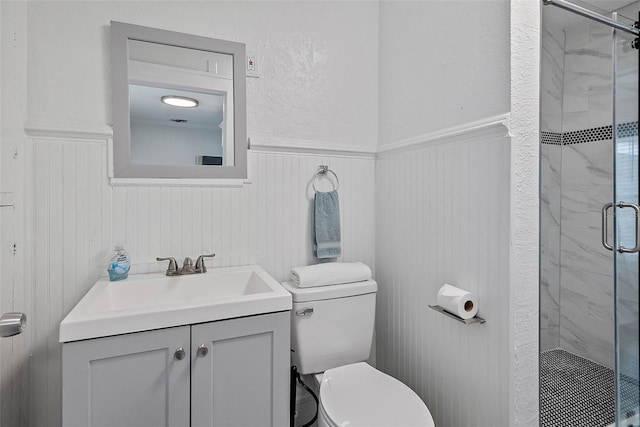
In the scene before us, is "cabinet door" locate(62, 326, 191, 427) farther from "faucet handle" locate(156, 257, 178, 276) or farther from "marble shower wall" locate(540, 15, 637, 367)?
→ "marble shower wall" locate(540, 15, 637, 367)

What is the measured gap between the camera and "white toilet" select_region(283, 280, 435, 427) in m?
1.20

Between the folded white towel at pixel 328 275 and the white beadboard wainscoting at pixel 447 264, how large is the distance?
248 mm

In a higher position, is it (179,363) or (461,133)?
(461,133)

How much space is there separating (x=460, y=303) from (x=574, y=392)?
120 cm

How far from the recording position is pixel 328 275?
156 cm

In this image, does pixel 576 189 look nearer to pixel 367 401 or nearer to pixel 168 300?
pixel 367 401

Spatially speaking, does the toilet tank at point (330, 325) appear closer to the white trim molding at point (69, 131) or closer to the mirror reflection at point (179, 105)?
the mirror reflection at point (179, 105)

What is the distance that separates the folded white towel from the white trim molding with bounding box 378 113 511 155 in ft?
2.16

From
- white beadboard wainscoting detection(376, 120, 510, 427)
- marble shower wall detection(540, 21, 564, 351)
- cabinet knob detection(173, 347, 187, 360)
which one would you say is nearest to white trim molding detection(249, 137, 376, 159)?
white beadboard wainscoting detection(376, 120, 510, 427)

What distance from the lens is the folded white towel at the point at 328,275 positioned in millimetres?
1537

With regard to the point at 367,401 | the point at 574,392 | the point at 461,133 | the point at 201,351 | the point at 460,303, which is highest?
the point at 461,133

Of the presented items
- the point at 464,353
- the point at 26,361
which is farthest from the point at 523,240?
the point at 26,361

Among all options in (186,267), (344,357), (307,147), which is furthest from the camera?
(307,147)

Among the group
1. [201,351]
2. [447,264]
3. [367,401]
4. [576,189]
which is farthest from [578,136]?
[201,351]
